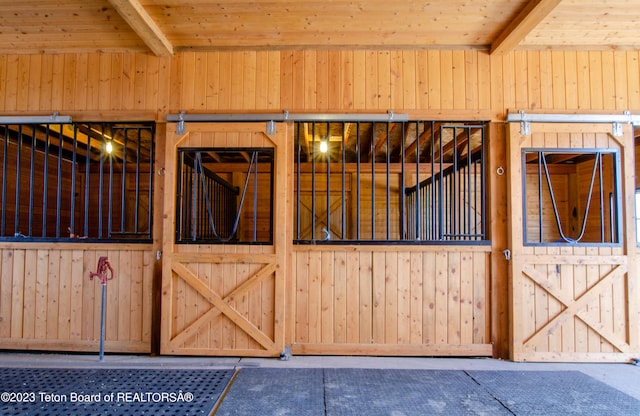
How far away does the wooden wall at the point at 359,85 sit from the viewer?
322cm

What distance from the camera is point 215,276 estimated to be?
318cm

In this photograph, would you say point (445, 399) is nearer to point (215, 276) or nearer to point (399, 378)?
point (399, 378)

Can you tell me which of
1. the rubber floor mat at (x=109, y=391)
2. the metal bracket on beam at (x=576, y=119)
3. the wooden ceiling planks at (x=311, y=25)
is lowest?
the rubber floor mat at (x=109, y=391)

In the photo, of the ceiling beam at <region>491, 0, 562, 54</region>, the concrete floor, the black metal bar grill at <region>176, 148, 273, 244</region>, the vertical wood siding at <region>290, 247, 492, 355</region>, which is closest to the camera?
the ceiling beam at <region>491, 0, 562, 54</region>

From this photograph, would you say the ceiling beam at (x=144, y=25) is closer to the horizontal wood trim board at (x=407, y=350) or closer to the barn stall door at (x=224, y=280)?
the barn stall door at (x=224, y=280)

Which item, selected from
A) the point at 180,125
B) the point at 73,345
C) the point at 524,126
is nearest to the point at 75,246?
the point at 73,345

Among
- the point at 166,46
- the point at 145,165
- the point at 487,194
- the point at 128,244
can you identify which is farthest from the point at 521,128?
the point at 145,165

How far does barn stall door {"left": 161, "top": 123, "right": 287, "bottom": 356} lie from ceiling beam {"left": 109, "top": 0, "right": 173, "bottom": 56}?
651mm

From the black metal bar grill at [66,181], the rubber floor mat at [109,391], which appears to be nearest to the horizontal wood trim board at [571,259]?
the rubber floor mat at [109,391]

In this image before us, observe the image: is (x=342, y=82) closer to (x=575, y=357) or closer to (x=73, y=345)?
(x=575, y=357)

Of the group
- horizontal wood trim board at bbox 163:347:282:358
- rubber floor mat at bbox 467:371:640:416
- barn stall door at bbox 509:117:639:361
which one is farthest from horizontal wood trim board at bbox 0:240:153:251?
barn stall door at bbox 509:117:639:361

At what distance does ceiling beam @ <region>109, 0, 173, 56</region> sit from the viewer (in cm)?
258

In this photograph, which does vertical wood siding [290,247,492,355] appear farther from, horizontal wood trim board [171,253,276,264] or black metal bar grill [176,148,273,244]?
black metal bar grill [176,148,273,244]

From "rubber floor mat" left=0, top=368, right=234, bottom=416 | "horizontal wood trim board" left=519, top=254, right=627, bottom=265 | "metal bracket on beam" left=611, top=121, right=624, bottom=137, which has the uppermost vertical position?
"metal bracket on beam" left=611, top=121, right=624, bottom=137
